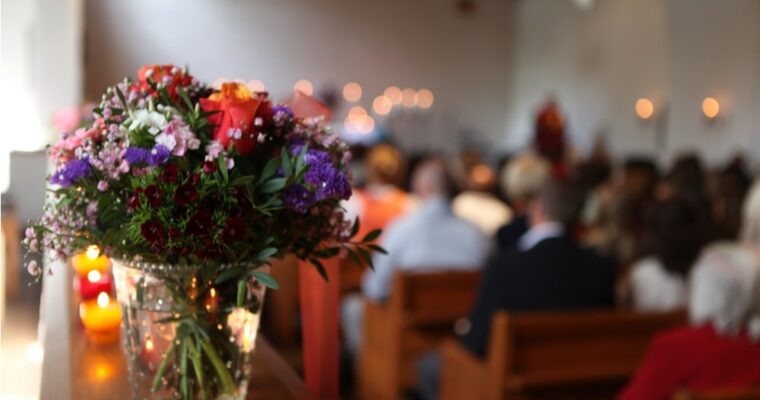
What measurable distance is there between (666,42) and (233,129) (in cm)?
933

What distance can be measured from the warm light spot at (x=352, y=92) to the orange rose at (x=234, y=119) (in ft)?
40.7

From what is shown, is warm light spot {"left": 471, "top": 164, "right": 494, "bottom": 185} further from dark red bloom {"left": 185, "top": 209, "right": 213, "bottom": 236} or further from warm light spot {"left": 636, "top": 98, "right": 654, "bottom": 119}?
dark red bloom {"left": 185, "top": 209, "right": 213, "bottom": 236}

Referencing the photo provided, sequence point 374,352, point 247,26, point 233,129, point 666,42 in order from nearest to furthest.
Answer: point 233,129, point 374,352, point 666,42, point 247,26

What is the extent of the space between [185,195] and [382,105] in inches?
499

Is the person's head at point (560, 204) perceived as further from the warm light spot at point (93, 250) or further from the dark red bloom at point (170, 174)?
the dark red bloom at point (170, 174)

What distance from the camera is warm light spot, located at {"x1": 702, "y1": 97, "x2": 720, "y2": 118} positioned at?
864cm

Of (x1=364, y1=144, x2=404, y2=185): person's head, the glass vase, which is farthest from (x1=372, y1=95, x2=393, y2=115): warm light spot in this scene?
the glass vase

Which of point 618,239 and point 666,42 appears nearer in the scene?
point 618,239

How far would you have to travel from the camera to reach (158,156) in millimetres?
1033

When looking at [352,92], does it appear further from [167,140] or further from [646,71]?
[167,140]

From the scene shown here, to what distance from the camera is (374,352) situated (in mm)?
4543

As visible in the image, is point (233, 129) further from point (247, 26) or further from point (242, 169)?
point (247, 26)

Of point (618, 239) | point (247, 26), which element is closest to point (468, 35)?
point (247, 26)

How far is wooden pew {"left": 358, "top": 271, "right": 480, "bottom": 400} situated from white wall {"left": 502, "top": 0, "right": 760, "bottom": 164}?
4952 millimetres
